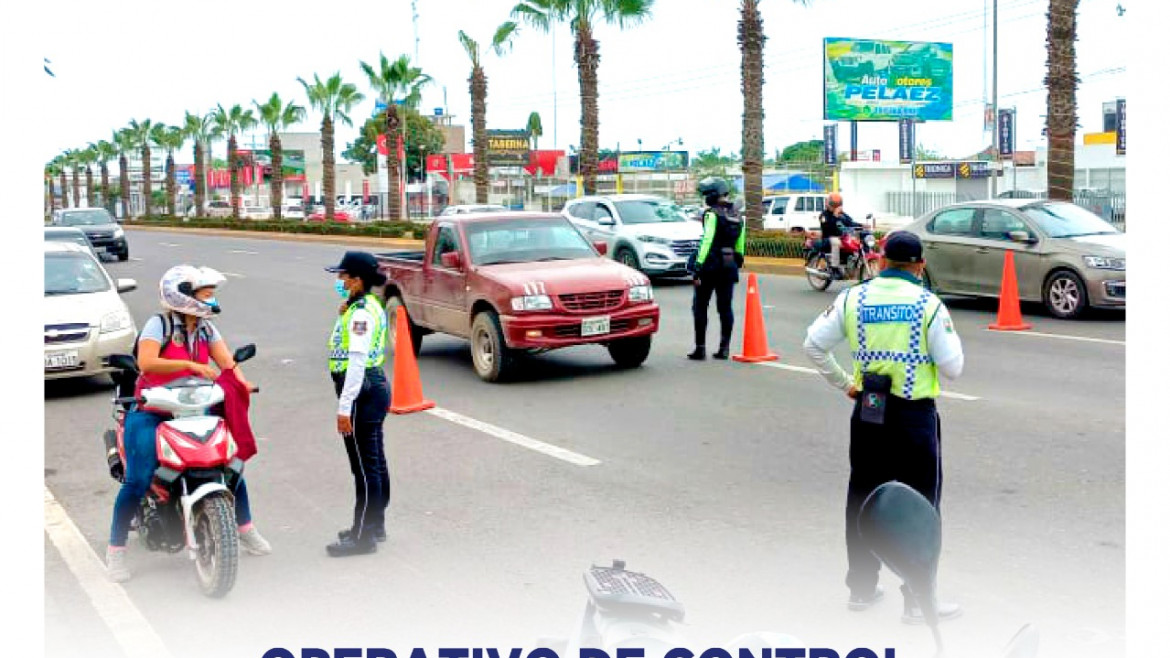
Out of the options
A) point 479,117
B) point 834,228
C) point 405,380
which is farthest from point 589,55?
point 405,380

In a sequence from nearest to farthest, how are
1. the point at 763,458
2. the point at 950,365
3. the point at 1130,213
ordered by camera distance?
the point at 950,365 → the point at 763,458 → the point at 1130,213

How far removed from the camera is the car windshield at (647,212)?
77.8 feet

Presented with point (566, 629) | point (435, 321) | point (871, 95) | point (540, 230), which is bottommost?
point (566, 629)

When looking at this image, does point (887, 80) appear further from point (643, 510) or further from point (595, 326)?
point (643, 510)

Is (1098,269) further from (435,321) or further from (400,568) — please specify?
(400,568)

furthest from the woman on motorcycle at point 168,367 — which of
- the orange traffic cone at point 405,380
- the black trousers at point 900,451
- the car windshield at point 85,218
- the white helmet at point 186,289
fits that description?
the car windshield at point 85,218

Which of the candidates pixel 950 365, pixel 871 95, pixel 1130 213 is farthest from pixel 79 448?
pixel 871 95

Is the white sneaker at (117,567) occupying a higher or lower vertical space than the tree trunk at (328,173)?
lower

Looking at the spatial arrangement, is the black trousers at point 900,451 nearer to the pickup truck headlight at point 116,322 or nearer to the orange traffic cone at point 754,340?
the orange traffic cone at point 754,340

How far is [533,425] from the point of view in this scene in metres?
10.3

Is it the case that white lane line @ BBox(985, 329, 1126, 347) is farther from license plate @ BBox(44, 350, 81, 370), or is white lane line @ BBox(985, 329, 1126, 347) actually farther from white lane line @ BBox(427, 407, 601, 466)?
license plate @ BBox(44, 350, 81, 370)

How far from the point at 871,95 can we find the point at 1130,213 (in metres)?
20.7

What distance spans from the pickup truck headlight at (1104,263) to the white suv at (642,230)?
24.3ft

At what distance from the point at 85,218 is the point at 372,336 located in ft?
120
